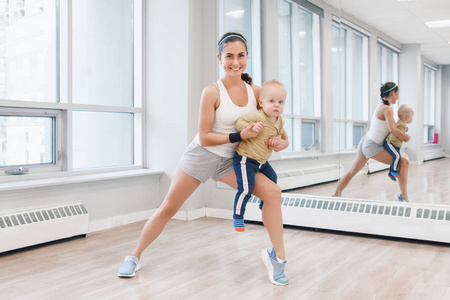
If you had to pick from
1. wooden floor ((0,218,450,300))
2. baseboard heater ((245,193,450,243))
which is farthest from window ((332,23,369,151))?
wooden floor ((0,218,450,300))

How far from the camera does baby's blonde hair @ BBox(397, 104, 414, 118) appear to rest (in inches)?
129

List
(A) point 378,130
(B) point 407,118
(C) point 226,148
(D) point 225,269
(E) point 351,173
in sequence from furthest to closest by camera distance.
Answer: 1. (E) point 351,173
2. (A) point 378,130
3. (B) point 407,118
4. (D) point 225,269
5. (C) point 226,148

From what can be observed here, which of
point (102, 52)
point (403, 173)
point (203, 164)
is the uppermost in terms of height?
point (102, 52)

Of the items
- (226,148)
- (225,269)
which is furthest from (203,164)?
(225,269)

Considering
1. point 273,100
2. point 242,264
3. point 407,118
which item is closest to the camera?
point 273,100

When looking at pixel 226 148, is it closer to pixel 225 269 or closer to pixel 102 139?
pixel 225 269

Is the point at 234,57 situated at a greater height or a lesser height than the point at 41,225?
greater

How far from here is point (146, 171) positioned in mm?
4105

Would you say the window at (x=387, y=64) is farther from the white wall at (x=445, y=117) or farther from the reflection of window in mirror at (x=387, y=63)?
the white wall at (x=445, y=117)

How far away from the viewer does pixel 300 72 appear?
3.75m

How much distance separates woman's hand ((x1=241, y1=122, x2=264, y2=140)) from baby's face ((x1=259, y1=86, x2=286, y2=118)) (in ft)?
0.40

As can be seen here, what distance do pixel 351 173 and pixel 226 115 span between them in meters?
1.62

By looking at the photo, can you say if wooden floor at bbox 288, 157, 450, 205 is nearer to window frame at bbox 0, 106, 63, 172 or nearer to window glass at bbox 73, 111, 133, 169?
window glass at bbox 73, 111, 133, 169

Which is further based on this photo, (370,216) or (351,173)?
(351,173)
